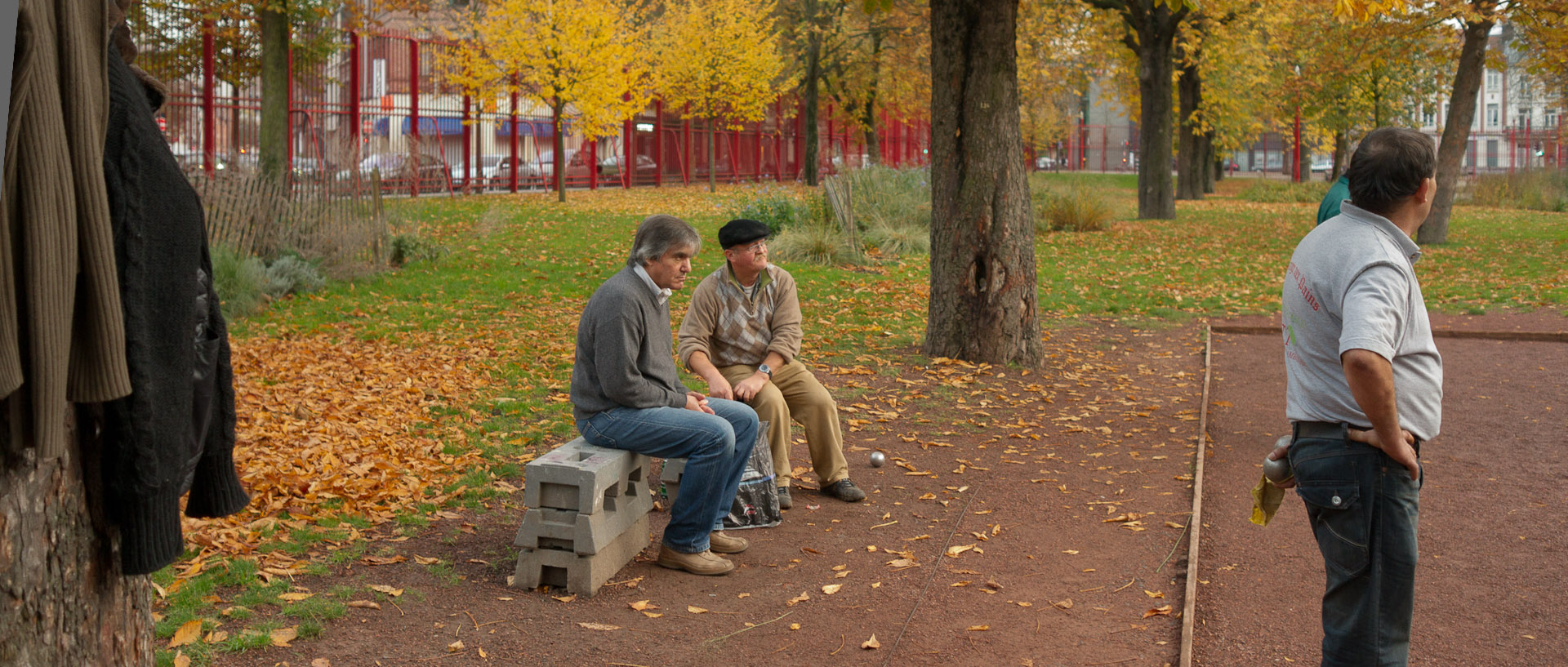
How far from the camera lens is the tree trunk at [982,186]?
975 cm

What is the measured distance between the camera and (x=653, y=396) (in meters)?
5.21

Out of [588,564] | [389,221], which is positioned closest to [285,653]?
[588,564]

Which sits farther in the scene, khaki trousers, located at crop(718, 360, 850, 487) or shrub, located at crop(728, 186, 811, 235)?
shrub, located at crop(728, 186, 811, 235)

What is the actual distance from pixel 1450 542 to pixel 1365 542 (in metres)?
3.01

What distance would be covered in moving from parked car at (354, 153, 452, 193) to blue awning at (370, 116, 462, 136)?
35.3 inches

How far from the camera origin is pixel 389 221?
15578 mm

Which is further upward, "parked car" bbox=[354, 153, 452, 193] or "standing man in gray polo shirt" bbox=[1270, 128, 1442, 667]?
"parked car" bbox=[354, 153, 452, 193]

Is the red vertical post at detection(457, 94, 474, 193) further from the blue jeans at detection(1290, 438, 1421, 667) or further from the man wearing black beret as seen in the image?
the blue jeans at detection(1290, 438, 1421, 667)

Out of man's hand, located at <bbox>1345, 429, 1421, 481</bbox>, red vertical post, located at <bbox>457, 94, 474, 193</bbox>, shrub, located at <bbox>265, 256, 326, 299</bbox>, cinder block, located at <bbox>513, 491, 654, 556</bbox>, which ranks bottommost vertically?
cinder block, located at <bbox>513, 491, 654, 556</bbox>

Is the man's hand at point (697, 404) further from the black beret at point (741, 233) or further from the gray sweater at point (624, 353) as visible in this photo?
the black beret at point (741, 233)

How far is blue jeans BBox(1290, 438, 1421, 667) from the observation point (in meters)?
3.22

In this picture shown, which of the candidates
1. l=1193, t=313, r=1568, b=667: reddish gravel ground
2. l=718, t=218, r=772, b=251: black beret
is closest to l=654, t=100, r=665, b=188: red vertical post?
l=1193, t=313, r=1568, b=667: reddish gravel ground

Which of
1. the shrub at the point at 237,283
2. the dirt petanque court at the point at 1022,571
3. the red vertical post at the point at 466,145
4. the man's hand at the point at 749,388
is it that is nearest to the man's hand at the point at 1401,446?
the dirt petanque court at the point at 1022,571

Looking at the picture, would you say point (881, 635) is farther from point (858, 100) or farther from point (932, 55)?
point (858, 100)
